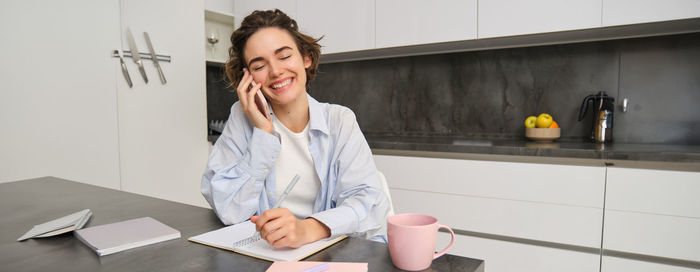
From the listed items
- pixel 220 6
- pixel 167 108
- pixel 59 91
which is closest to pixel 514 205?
pixel 167 108

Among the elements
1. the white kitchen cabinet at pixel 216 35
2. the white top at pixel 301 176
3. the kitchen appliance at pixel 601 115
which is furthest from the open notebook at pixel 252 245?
the white kitchen cabinet at pixel 216 35

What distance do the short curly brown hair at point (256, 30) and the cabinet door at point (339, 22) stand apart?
Answer: 1191 mm

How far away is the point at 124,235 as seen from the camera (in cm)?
77

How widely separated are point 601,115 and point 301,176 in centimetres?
168

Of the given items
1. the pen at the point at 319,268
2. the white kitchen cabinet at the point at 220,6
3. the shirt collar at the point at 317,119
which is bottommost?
the pen at the point at 319,268

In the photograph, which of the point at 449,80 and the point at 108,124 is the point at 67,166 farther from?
the point at 449,80

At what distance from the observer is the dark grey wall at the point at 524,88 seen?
2.07 metres

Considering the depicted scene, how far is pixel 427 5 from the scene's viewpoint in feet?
7.64

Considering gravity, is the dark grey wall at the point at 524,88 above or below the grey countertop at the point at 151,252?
above

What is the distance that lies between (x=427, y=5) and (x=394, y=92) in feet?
2.34

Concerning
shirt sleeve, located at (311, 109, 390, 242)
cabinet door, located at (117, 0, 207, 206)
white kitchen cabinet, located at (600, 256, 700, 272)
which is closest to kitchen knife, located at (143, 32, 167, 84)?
cabinet door, located at (117, 0, 207, 206)

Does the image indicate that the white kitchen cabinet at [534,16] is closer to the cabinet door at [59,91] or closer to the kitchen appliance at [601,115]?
the kitchen appliance at [601,115]

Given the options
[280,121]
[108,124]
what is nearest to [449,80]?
[280,121]

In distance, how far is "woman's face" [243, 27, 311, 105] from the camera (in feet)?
3.85
